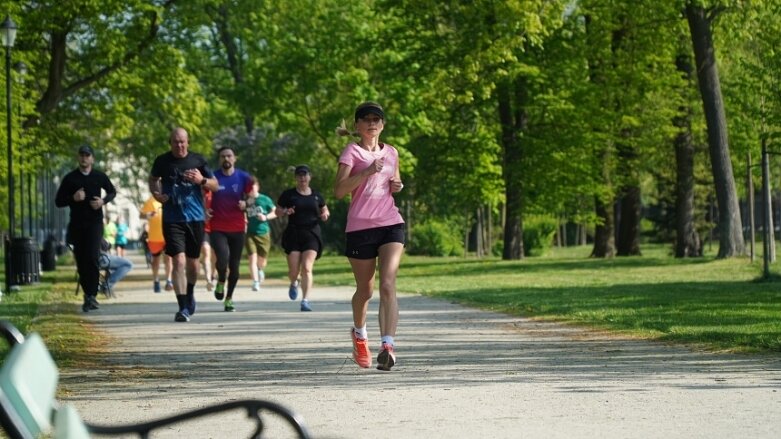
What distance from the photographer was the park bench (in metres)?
4.09

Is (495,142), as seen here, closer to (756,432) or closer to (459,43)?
(459,43)

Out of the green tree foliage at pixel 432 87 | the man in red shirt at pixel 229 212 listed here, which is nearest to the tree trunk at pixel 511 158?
the green tree foliage at pixel 432 87

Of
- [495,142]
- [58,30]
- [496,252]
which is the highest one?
[58,30]

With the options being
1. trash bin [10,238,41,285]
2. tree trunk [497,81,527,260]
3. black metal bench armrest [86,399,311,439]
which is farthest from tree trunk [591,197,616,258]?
black metal bench armrest [86,399,311,439]

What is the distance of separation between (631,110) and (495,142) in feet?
13.3

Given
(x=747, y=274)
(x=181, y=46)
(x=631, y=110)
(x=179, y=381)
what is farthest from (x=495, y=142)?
(x=179, y=381)

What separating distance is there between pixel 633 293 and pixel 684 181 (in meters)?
19.7

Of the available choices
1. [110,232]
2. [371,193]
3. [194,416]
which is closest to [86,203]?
[371,193]

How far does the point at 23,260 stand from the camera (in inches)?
1110

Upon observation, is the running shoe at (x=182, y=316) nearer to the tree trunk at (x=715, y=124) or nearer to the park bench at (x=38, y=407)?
the park bench at (x=38, y=407)

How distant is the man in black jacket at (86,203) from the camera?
18531 mm

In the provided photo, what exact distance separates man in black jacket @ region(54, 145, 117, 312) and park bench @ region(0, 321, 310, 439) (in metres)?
13.8

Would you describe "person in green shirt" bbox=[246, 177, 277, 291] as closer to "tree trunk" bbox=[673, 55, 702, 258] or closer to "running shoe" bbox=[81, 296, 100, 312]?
"running shoe" bbox=[81, 296, 100, 312]

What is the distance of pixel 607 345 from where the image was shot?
1352 cm
